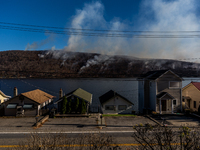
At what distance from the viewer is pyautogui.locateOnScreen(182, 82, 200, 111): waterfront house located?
1238 inches

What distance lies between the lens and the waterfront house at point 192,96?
103 ft

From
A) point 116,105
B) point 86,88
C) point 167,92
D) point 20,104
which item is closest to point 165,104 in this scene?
point 167,92

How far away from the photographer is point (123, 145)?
44.5ft

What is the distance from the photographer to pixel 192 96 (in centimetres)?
3303

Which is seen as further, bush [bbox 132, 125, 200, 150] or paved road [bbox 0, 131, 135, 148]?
paved road [bbox 0, 131, 135, 148]

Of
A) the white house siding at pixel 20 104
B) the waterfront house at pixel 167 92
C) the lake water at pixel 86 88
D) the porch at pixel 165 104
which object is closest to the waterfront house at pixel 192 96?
the lake water at pixel 86 88

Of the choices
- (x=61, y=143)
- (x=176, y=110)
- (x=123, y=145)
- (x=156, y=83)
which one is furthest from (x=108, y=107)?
(x=61, y=143)

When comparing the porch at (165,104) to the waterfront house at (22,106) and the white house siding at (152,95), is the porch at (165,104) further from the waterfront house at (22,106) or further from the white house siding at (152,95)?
the waterfront house at (22,106)

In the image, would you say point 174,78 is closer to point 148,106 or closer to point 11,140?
point 148,106

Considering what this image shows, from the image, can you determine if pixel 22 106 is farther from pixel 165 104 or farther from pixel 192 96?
pixel 192 96

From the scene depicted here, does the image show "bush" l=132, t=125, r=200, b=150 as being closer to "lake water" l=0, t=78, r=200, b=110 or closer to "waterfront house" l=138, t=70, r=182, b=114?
"waterfront house" l=138, t=70, r=182, b=114

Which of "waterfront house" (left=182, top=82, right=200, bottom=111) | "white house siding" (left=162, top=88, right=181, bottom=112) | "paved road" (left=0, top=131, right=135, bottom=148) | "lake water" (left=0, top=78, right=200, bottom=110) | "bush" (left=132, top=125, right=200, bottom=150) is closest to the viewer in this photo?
"bush" (left=132, top=125, right=200, bottom=150)

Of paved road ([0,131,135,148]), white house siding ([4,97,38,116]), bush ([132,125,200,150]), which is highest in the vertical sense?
bush ([132,125,200,150])

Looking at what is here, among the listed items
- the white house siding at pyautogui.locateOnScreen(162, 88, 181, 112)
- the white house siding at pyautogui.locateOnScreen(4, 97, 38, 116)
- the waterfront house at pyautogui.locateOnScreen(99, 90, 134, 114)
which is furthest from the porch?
the white house siding at pyautogui.locateOnScreen(4, 97, 38, 116)
